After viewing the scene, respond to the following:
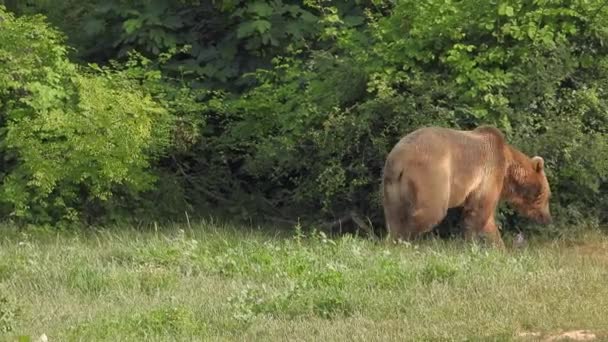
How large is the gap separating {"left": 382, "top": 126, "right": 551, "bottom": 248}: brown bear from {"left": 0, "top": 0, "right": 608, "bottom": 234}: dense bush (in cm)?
59

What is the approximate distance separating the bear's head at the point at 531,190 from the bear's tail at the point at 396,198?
1572mm

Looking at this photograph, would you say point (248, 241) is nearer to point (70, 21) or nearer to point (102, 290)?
point (102, 290)

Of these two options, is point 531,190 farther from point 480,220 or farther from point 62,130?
point 62,130

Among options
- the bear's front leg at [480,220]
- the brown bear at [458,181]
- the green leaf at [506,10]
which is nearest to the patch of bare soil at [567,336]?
the brown bear at [458,181]

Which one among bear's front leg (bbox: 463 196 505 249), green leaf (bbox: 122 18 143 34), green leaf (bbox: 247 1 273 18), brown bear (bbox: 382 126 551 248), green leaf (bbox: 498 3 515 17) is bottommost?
bear's front leg (bbox: 463 196 505 249)

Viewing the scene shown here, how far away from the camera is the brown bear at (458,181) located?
13.3m

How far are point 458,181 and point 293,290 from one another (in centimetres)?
377

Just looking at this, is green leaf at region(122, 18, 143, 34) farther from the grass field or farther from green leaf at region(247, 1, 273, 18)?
the grass field

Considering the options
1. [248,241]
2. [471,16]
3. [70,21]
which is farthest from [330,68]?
[70,21]

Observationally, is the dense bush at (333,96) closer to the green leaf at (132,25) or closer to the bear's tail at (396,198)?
the green leaf at (132,25)

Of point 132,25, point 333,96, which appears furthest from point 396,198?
point 132,25

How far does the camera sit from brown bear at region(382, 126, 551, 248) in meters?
13.3

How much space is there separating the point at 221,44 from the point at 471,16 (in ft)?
13.6

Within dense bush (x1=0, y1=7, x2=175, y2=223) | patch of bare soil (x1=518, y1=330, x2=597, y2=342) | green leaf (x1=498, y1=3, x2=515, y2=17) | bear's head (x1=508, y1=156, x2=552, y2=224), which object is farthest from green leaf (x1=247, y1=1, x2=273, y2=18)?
patch of bare soil (x1=518, y1=330, x2=597, y2=342)
